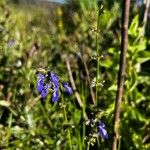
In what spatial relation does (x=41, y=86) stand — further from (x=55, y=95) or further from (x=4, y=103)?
(x=4, y=103)

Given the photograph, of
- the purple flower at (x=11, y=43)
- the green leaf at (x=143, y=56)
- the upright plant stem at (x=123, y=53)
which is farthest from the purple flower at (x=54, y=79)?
the purple flower at (x=11, y=43)

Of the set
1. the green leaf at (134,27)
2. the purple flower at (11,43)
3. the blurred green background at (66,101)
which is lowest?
the blurred green background at (66,101)

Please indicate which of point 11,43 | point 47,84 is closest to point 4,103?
point 11,43

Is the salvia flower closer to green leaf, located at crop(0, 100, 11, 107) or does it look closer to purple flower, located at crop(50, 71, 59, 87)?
purple flower, located at crop(50, 71, 59, 87)

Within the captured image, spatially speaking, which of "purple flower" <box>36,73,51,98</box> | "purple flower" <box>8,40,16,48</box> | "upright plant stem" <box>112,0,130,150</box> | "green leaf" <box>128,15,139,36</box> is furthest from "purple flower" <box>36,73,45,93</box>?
"purple flower" <box>8,40,16,48</box>

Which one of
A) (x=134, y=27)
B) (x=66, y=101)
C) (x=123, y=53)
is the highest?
(x=134, y=27)

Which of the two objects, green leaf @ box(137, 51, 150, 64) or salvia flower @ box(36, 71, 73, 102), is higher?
green leaf @ box(137, 51, 150, 64)

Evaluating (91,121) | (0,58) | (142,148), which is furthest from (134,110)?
(0,58)

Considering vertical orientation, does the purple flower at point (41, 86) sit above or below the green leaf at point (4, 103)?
above

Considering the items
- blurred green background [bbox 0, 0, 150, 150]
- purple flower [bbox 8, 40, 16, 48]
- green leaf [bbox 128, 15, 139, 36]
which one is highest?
purple flower [bbox 8, 40, 16, 48]

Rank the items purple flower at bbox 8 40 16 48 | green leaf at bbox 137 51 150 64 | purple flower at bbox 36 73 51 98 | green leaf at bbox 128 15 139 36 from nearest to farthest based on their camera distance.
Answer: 1. purple flower at bbox 36 73 51 98
2. green leaf at bbox 128 15 139 36
3. green leaf at bbox 137 51 150 64
4. purple flower at bbox 8 40 16 48

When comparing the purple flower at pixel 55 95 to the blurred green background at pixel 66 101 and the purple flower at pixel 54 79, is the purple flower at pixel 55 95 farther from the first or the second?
the blurred green background at pixel 66 101

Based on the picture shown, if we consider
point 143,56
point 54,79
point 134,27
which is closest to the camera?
point 54,79
